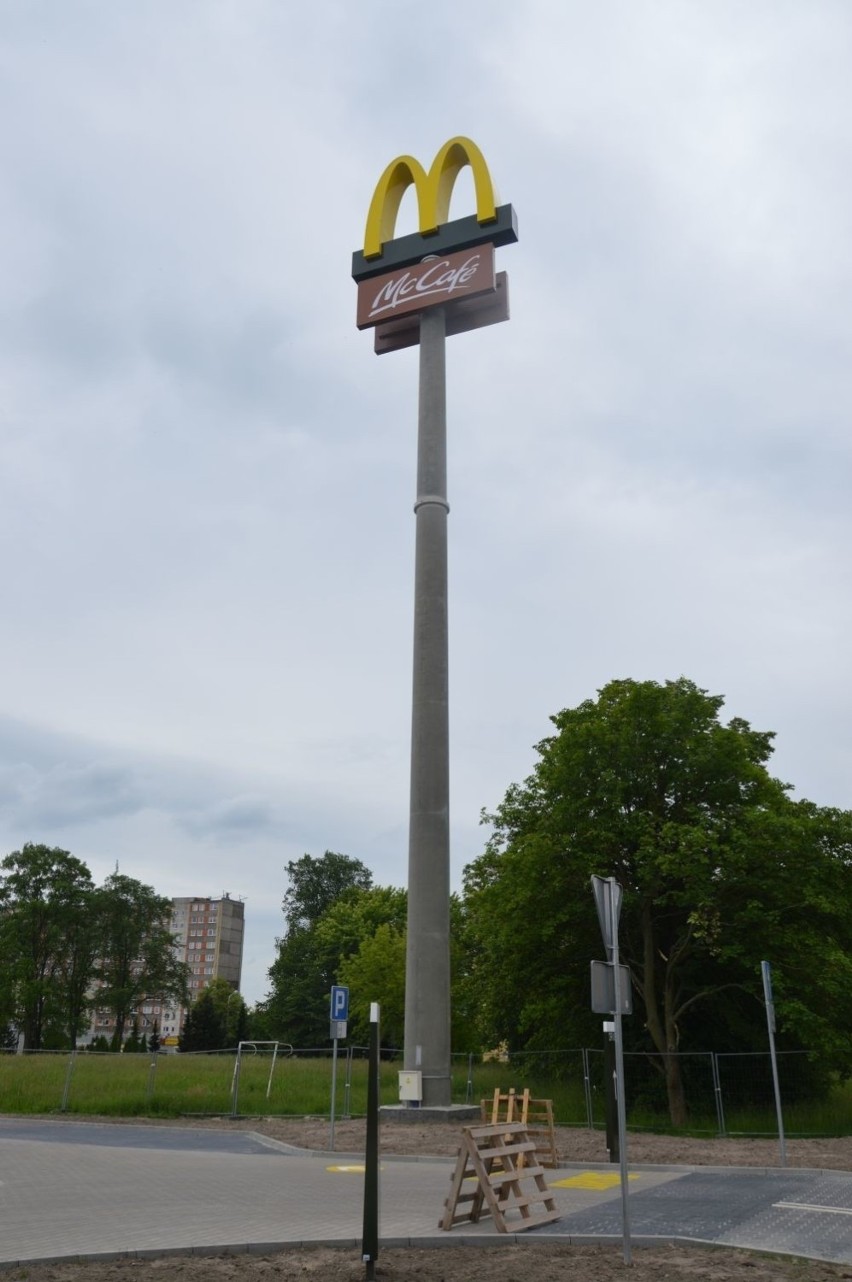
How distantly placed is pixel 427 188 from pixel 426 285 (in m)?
3.66

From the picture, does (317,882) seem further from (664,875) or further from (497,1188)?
(497,1188)

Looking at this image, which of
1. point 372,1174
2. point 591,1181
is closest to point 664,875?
point 591,1181

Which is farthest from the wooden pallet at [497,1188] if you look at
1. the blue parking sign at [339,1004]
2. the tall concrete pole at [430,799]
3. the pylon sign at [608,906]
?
the tall concrete pole at [430,799]

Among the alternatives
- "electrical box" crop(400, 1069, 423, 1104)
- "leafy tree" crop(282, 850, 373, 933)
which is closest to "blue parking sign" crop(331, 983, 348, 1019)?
"electrical box" crop(400, 1069, 423, 1104)

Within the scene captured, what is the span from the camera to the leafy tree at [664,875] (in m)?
22.9

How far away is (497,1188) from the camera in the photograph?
10648 millimetres

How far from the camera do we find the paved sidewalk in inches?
374

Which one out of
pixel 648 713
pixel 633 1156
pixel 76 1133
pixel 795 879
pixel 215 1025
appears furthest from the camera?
pixel 215 1025

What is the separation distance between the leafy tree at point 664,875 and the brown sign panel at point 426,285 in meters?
12.4

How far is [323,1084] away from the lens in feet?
98.3

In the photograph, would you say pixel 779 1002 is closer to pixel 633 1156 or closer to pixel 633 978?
pixel 633 978

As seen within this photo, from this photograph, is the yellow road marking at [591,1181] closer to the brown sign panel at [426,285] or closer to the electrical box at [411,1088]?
the electrical box at [411,1088]

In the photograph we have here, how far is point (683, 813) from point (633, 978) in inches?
165

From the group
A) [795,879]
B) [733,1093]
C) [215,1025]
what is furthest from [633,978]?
[215,1025]
